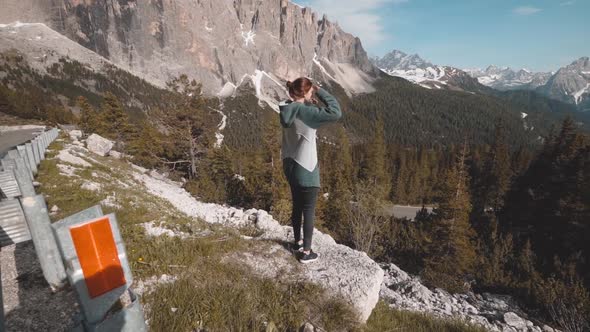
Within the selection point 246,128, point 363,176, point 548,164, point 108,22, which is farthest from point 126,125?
point 108,22

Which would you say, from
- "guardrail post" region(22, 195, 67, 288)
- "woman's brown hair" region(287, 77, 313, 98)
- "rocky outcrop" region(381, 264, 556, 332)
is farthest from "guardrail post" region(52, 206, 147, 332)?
"rocky outcrop" region(381, 264, 556, 332)

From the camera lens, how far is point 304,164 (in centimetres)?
408

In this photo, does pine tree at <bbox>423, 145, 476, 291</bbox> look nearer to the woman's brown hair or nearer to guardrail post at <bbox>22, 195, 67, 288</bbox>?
the woman's brown hair

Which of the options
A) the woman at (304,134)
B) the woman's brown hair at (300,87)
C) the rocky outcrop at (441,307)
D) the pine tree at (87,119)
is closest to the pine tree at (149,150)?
the pine tree at (87,119)

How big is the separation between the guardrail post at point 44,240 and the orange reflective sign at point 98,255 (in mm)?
2130

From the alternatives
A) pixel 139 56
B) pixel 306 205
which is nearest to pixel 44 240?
pixel 306 205

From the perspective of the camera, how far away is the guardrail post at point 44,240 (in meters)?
3.40

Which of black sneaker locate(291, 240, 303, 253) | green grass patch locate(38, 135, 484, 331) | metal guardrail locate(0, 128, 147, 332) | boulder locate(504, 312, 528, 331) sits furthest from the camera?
boulder locate(504, 312, 528, 331)

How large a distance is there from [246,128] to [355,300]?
504ft

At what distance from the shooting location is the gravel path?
3.00 m

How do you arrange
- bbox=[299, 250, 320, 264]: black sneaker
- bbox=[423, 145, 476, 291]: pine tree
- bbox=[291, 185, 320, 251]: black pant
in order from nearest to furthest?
bbox=[291, 185, 320, 251]: black pant → bbox=[299, 250, 320, 264]: black sneaker → bbox=[423, 145, 476, 291]: pine tree

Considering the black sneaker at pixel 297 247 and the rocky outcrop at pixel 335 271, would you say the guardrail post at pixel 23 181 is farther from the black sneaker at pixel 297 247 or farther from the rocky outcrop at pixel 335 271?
the black sneaker at pixel 297 247

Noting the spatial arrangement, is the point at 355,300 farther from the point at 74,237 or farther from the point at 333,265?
the point at 74,237

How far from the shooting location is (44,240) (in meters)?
3.44
